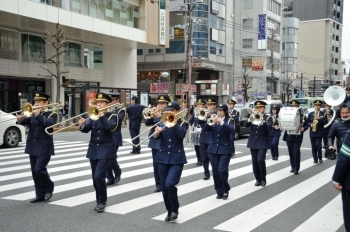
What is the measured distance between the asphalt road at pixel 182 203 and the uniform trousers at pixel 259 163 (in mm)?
285

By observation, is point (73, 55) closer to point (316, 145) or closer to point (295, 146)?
point (316, 145)

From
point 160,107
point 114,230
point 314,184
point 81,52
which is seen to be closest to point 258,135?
point 314,184

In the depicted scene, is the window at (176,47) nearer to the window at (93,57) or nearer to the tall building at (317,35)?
the window at (93,57)

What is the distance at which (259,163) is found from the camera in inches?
335

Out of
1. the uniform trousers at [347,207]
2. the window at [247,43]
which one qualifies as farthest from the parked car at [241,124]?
the window at [247,43]

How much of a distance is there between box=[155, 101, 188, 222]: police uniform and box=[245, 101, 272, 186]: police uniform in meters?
2.87

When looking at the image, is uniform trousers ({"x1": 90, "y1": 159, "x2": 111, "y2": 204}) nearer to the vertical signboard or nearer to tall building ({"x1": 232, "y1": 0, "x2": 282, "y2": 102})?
the vertical signboard

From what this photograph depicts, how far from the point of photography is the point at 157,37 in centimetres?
3500

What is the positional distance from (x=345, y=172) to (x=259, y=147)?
431 centimetres

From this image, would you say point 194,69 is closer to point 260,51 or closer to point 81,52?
point 260,51

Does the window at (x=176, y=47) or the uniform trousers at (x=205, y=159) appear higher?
the window at (x=176, y=47)

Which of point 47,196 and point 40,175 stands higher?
point 40,175

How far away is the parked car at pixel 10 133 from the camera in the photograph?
46.1ft

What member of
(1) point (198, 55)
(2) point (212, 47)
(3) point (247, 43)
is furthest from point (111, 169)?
(3) point (247, 43)
